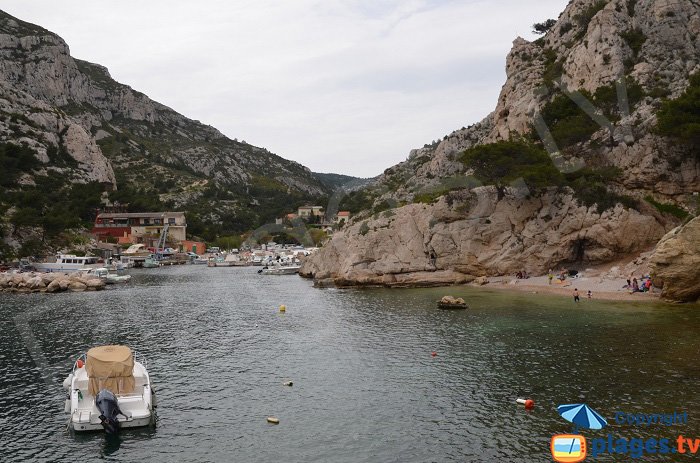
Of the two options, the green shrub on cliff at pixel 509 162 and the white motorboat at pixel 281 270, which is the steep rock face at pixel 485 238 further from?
the white motorboat at pixel 281 270

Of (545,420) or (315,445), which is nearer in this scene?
(315,445)

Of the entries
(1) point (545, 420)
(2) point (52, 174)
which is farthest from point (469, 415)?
(2) point (52, 174)

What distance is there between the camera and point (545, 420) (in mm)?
21609

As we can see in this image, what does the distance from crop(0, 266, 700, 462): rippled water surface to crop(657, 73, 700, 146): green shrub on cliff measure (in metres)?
25.5

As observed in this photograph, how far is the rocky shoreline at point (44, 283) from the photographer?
76.1m

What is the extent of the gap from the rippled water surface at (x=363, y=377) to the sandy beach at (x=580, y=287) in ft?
13.7

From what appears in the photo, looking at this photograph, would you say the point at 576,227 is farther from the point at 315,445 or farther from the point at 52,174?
the point at 52,174

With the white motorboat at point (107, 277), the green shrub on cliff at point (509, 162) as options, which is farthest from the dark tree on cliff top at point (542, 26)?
the white motorboat at point (107, 277)

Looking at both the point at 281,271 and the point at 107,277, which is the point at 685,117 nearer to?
the point at 281,271

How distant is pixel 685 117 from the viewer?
194 feet

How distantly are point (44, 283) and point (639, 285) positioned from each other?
276 ft

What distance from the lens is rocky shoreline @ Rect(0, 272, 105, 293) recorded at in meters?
76.1

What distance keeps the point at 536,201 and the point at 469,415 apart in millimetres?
54426

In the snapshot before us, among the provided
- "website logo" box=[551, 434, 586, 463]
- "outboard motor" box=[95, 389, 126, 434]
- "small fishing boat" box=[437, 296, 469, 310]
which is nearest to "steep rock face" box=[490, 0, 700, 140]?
"small fishing boat" box=[437, 296, 469, 310]
